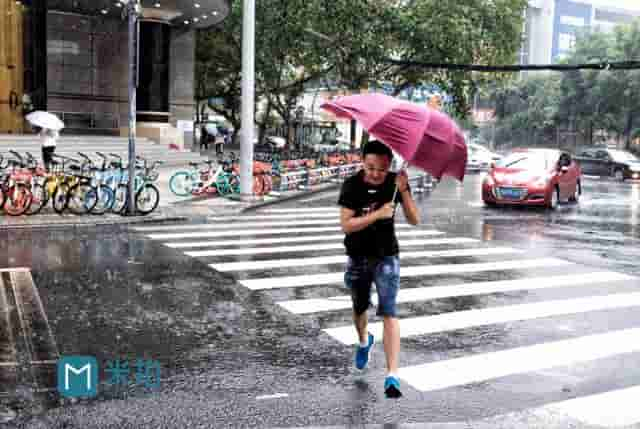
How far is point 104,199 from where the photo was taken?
52.1 ft

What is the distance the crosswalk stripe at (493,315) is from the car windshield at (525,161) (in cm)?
1182

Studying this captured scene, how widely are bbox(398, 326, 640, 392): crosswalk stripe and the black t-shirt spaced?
3.77ft

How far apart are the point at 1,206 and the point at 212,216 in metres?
4.37

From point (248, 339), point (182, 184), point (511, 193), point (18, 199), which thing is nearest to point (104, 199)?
point (18, 199)

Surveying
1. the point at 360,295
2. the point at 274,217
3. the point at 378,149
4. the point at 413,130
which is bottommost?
the point at 274,217

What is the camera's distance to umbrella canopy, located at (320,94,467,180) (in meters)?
5.07

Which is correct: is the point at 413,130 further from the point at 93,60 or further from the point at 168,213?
the point at 93,60

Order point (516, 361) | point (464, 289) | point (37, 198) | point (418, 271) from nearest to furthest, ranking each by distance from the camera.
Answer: point (516, 361) < point (464, 289) < point (418, 271) < point (37, 198)

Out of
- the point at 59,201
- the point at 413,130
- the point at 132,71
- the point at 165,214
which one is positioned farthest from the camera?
the point at 165,214

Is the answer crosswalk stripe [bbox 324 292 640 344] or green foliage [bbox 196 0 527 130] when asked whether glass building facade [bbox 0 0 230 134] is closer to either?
green foliage [bbox 196 0 527 130]

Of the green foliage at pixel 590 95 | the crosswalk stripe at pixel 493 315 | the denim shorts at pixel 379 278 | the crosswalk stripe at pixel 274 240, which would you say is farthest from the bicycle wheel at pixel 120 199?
Result: the green foliage at pixel 590 95

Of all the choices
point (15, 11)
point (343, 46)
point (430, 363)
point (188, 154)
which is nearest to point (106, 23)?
point (15, 11)

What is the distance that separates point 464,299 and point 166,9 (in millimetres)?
28361

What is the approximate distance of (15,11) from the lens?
110ft
